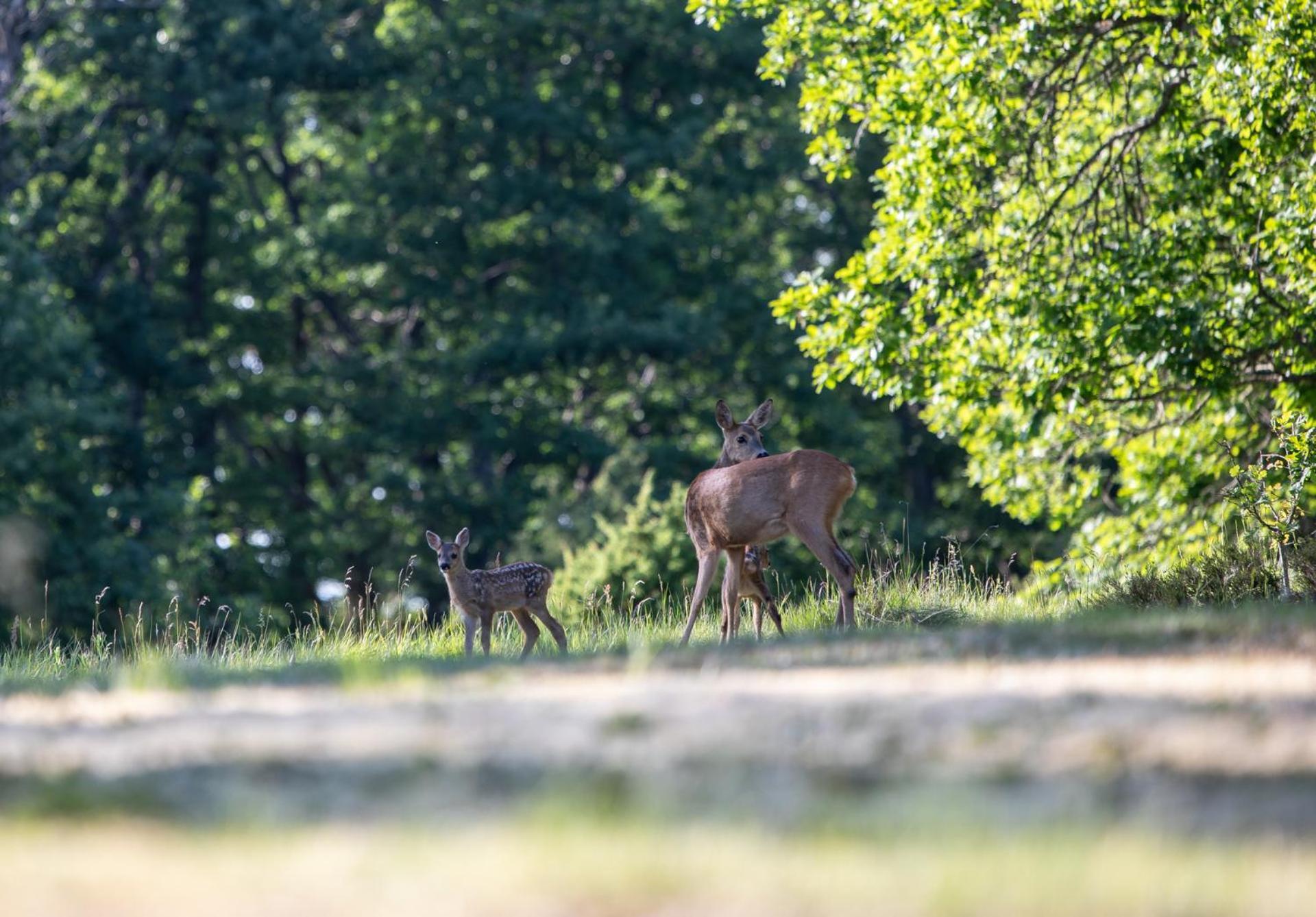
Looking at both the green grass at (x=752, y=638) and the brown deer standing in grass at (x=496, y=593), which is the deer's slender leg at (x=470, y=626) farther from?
the green grass at (x=752, y=638)

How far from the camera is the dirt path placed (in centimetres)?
454

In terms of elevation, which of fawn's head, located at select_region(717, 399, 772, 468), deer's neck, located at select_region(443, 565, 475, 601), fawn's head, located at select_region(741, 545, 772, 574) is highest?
fawn's head, located at select_region(717, 399, 772, 468)

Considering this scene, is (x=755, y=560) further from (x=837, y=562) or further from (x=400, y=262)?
(x=400, y=262)

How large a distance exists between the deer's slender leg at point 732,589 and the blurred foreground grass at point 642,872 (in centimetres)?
709

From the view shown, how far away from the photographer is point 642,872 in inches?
154

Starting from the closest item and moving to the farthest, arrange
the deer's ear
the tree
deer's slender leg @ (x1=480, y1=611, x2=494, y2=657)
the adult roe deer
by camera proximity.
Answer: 1. the adult roe deer
2. deer's slender leg @ (x1=480, y1=611, x2=494, y2=657)
3. the deer's ear
4. the tree

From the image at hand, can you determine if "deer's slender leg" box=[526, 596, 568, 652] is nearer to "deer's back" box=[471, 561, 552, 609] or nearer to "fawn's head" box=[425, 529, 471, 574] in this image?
"deer's back" box=[471, 561, 552, 609]

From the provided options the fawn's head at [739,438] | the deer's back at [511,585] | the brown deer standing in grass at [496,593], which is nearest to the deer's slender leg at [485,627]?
the brown deer standing in grass at [496,593]

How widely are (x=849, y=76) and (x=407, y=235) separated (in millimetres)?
16471

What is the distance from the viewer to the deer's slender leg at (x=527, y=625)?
13258mm

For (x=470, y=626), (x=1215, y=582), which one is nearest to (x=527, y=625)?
(x=470, y=626)

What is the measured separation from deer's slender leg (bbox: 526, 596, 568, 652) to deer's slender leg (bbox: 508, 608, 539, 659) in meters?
0.09

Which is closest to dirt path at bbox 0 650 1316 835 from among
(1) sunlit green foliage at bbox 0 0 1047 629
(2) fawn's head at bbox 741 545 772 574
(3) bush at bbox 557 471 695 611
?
(2) fawn's head at bbox 741 545 772 574

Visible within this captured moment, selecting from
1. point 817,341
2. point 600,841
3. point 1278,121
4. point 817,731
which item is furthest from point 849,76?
point 600,841
